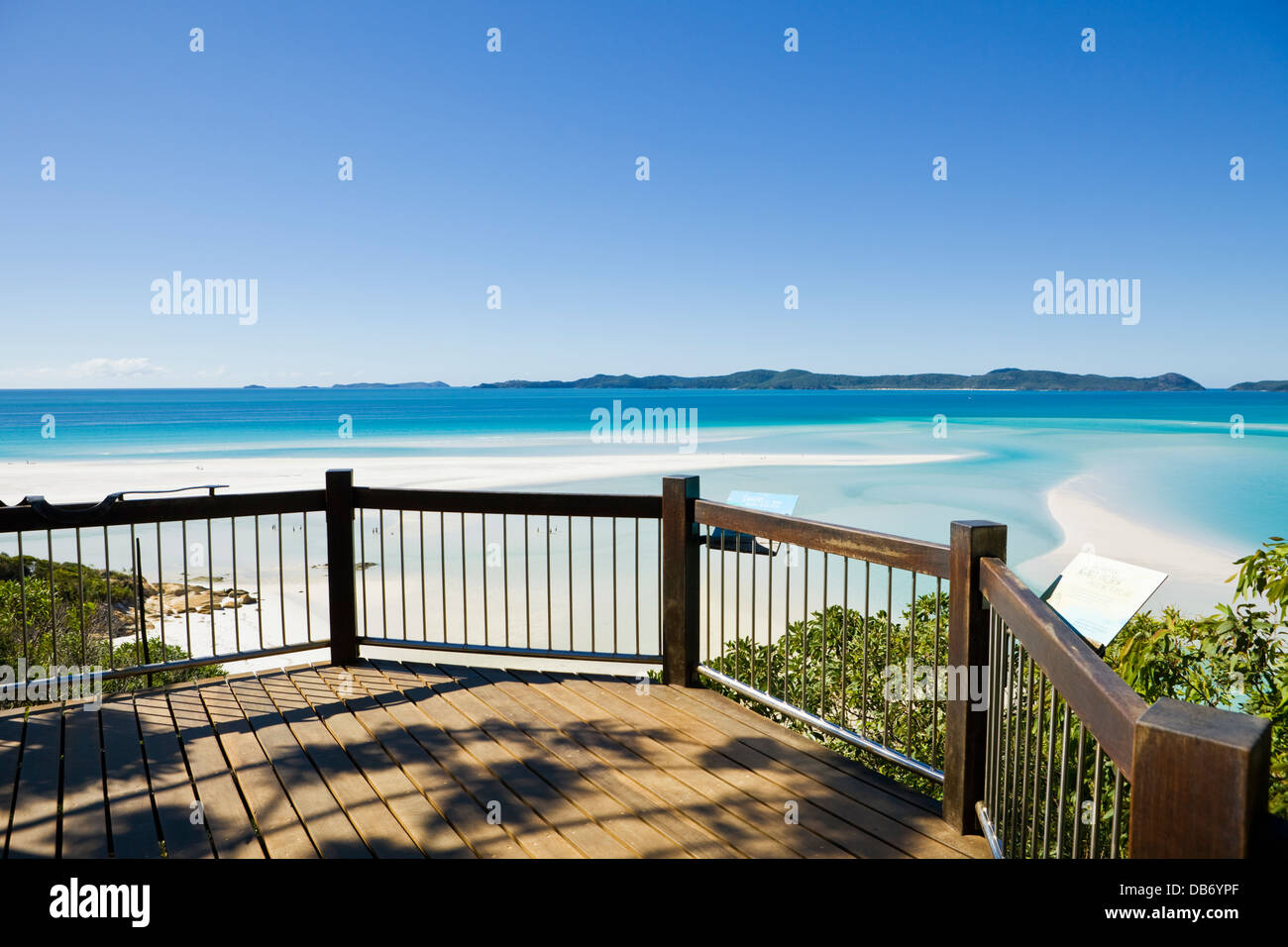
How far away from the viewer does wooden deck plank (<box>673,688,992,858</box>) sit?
2545mm

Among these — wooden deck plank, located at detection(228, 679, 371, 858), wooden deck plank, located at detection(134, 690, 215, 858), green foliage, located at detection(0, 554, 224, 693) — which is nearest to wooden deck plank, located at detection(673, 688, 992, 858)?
wooden deck plank, located at detection(228, 679, 371, 858)

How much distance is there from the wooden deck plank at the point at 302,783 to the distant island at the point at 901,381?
393 ft

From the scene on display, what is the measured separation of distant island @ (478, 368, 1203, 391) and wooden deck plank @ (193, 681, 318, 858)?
120 meters

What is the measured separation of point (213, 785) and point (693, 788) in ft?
6.14

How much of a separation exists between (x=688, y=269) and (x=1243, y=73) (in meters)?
35.1

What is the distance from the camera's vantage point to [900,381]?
550 feet

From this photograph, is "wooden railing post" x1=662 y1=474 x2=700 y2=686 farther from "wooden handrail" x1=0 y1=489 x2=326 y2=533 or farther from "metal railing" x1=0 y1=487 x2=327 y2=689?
"wooden handrail" x1=0 y1=489 x2=326 y2=533

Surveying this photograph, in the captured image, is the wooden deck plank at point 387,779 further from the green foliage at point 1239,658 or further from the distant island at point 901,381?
the distant island at point 901,381

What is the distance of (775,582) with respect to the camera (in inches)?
486

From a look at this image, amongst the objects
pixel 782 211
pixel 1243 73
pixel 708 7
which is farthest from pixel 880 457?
pixel 708 7
